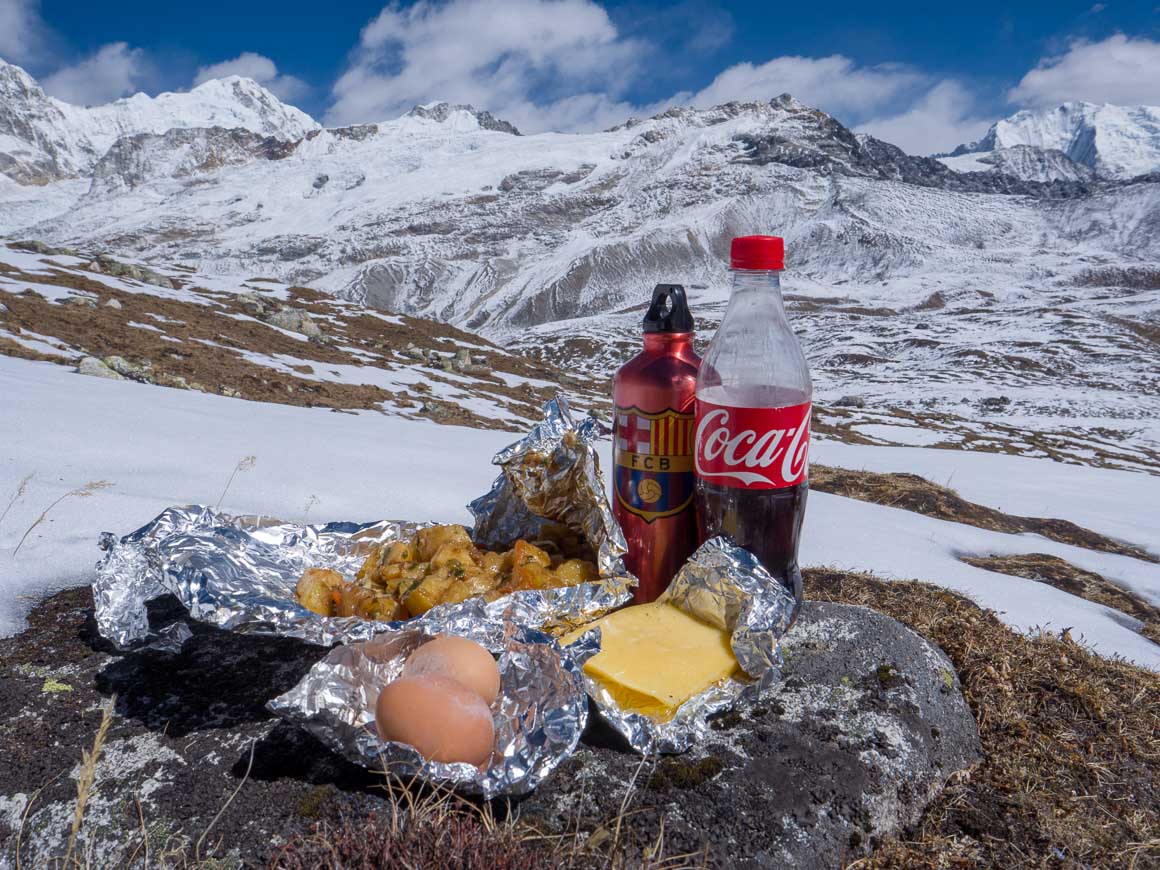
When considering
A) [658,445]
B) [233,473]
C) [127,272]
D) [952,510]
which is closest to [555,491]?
[658,445]

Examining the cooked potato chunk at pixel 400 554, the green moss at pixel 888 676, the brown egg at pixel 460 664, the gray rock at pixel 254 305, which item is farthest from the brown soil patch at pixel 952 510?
the gray rock at pixel 254 305

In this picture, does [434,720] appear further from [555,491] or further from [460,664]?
[555,491]

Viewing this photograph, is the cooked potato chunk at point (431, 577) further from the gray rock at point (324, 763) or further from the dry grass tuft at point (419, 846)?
the dry grass tuft at point (419, 846)

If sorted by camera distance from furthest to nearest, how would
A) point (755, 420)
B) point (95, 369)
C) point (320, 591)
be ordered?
point (95, 369), point (320, 591), point (755, 420)

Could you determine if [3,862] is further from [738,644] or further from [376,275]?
[376,275]

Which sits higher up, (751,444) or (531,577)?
(751,444)
